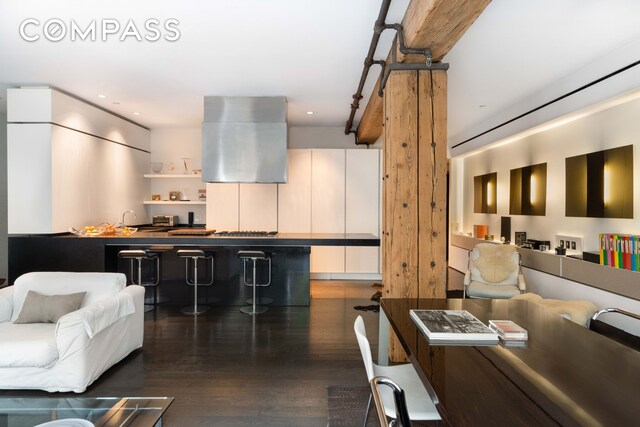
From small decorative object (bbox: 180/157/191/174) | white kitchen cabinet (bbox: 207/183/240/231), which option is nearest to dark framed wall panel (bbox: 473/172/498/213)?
white kitchen cabinet (bbox: 207/183/240/231)

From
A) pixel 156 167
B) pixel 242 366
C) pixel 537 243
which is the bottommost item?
pixel 242 366

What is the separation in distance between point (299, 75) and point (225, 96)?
1260mm

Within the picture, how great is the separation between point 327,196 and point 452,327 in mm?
4917

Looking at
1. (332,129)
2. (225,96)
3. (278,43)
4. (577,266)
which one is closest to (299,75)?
(278,43)

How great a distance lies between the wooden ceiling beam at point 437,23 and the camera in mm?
2137

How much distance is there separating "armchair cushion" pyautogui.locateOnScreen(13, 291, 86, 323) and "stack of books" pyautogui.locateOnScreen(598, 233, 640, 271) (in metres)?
4.77

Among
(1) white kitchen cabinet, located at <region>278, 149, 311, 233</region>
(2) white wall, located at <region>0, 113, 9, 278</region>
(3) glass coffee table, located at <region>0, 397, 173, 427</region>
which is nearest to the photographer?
(3) glass coffee table, located at <region>0, 397, 173, 427</region>

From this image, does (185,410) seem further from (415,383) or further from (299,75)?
(299,75)

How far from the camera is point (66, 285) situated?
10.1ft

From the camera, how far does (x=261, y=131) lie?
16.3ft

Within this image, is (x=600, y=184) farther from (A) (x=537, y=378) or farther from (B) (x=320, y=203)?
(B) (x=320, y=203)

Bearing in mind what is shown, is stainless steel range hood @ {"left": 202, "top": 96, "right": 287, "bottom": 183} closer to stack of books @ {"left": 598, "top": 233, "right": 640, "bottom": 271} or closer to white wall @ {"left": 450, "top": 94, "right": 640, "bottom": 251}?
white wall @ {"left": 450, "top": 94, "right": 640, "bottom": 251}

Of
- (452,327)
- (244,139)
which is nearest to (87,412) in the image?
(452,327)

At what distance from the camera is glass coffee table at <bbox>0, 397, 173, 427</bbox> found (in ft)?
5.96
